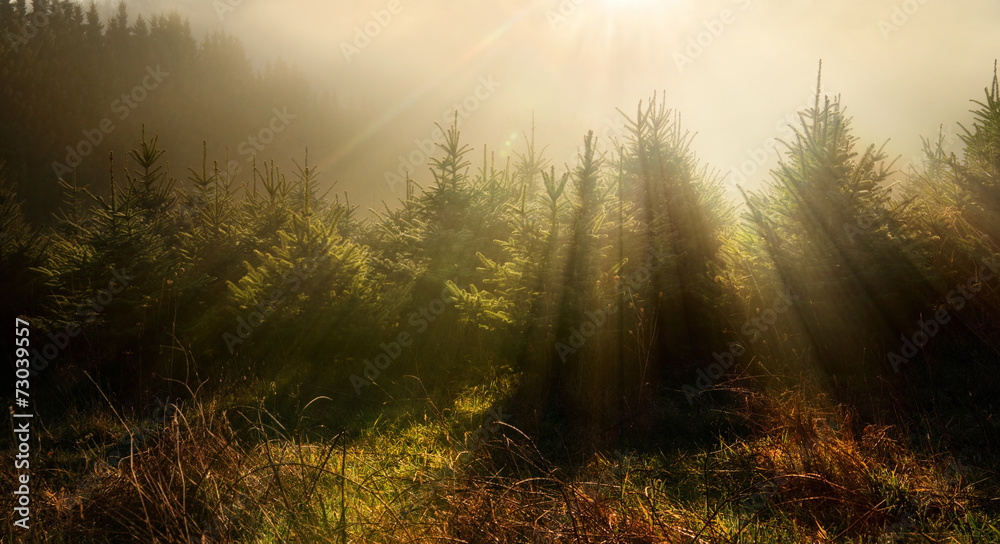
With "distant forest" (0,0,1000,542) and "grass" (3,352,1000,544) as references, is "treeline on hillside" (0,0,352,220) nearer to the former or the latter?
"distant forest" (0,0,1000,542)

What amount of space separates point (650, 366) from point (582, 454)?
2327mm

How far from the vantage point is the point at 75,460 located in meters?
5.40

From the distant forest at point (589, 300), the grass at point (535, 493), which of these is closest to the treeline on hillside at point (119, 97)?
the distant forest at point (589, 300)

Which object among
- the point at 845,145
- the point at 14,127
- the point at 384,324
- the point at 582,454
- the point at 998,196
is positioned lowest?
the point at 582,454

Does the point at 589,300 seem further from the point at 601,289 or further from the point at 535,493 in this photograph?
the point at 535,493

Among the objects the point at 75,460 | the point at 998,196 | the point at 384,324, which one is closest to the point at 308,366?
the point at 384,324

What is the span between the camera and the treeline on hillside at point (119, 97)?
51.1 m

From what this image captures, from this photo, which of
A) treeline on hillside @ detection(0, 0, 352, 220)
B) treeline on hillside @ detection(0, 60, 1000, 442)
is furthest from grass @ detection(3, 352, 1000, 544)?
treeline on hillside @ detection(0, 0, 352, 220)

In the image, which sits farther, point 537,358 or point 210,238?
point 210,238

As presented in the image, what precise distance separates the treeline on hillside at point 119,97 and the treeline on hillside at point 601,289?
1226 inches

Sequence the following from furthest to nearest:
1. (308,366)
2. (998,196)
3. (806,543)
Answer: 1. (308,366)
2. (998,196)
3. (806,543)

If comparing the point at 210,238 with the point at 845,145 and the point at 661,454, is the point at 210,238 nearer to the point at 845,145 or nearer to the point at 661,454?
the point at 661,454

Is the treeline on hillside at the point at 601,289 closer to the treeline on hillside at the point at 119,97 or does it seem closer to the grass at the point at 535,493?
the grass at the point at 535,493

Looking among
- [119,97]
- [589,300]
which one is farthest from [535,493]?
[119,97]
